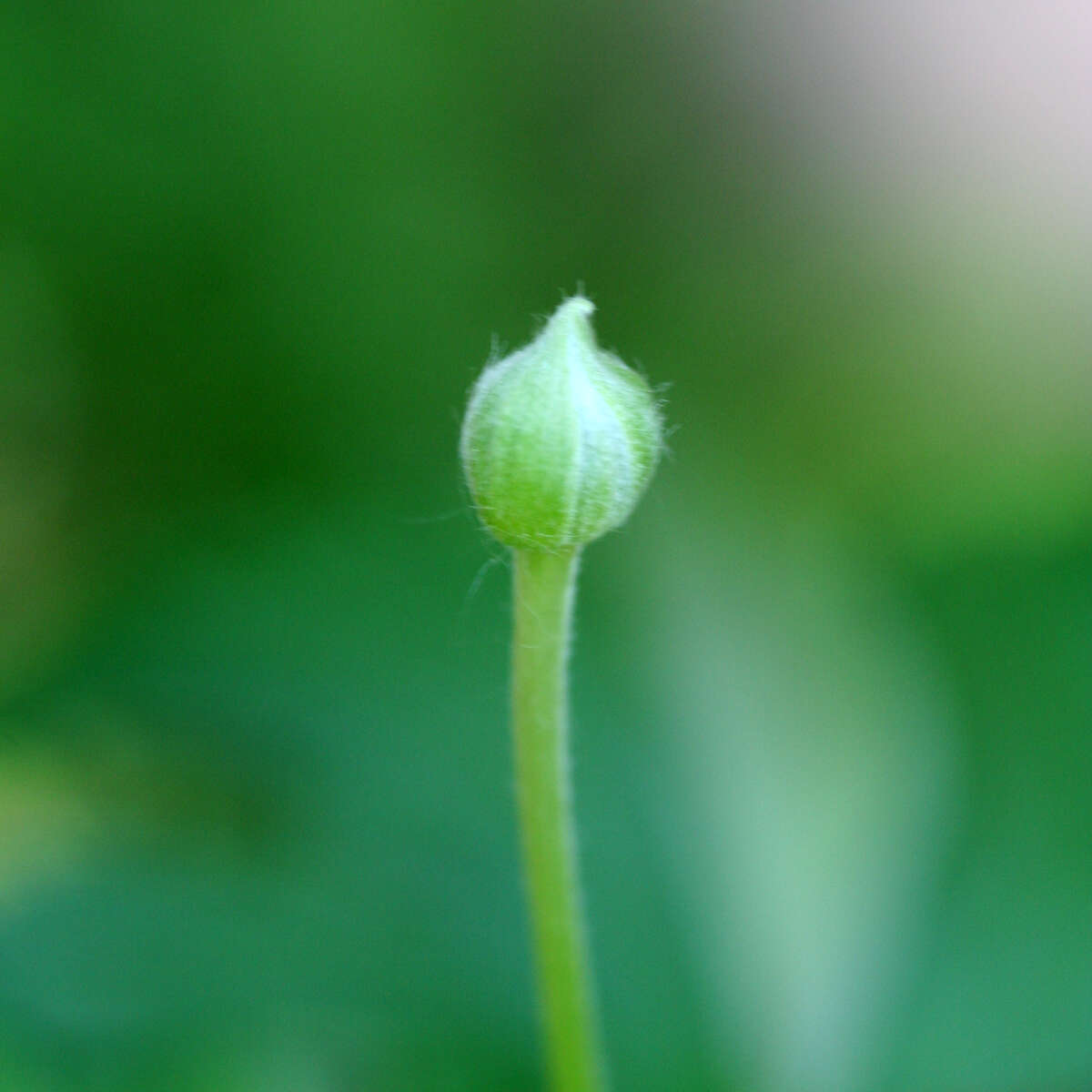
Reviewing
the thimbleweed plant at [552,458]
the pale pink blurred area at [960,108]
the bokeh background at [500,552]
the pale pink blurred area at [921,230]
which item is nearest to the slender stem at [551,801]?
the thimbleweed plant at [552,458]

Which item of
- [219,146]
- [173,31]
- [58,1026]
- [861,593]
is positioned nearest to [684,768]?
[861,593]

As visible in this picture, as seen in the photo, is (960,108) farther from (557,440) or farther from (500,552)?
(557,440)

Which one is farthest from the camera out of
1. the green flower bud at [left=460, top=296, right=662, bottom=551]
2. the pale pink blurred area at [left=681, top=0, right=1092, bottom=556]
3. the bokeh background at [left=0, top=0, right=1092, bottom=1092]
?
the pale pink blurred area at [left=681, top=0, right=1092, bottom=556]

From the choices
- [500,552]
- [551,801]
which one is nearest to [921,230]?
[500,552]

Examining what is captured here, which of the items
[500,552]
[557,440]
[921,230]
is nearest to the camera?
[557,440]

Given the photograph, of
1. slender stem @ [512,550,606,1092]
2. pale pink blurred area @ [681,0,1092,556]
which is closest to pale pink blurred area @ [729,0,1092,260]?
pale pink blurred area @ [681,0,1092,556]

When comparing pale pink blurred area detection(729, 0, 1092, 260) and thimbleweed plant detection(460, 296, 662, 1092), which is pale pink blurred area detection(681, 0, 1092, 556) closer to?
pale pink blurred area detection(729, 0, 1092, 260)

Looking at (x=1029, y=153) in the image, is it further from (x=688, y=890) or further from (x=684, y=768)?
(x=688, y=890)
